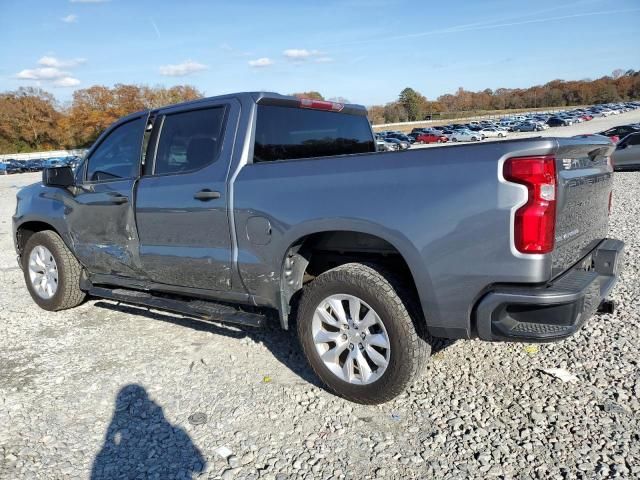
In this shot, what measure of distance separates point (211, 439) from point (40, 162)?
61.4 meters

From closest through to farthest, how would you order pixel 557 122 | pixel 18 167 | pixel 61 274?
1. pixel 61 274
2. pixel 18 167
3. pixel 557 122

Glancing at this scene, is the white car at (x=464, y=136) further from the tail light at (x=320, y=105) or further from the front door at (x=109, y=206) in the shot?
the front door at (x=109, y=206)

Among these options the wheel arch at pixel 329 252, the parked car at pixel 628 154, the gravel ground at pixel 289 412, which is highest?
the wheel arch at pixel 329 252

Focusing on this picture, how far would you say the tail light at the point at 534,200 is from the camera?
95.8 inches

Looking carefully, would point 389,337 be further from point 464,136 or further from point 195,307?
point 464,136

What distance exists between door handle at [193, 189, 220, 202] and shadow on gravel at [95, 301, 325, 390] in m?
1.35

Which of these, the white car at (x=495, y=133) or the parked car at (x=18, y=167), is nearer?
the parked car at (x=18, y=167)

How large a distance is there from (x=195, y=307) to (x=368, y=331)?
4.86 ft

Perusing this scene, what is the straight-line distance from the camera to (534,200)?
2438 mm

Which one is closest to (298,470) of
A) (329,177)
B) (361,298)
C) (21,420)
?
(361,298)

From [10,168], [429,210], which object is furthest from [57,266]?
[10,168]

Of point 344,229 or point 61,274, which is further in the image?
point 61,274

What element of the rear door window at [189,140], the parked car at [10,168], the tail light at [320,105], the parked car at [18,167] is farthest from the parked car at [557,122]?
the rear door window at [189,140]

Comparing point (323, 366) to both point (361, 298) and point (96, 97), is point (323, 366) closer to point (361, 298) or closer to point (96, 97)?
point (361, 298)
